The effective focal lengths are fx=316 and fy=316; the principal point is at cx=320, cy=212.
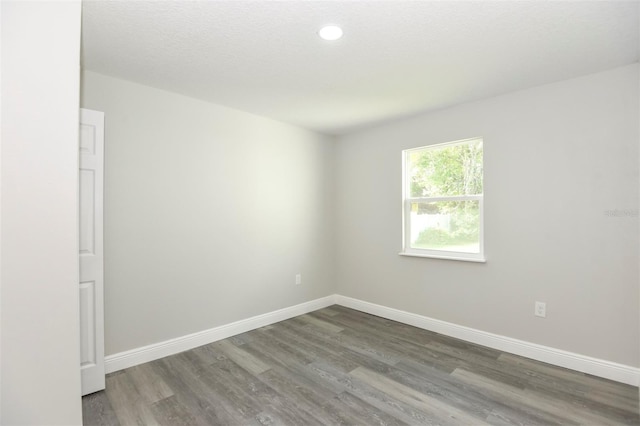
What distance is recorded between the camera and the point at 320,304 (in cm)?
430

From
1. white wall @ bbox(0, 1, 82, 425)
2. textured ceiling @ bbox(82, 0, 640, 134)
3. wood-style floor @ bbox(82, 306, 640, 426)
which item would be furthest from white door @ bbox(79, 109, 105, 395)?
white wall @ bbox(0, 1, 82, 425)

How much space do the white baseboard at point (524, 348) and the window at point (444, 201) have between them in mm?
727

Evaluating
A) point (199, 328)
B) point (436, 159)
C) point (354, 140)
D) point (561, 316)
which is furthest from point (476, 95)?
point (199, 328)

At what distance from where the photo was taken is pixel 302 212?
4.11 m

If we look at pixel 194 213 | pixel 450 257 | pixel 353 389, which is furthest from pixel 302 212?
pixel 353 389

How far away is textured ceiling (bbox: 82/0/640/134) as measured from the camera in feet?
5.74

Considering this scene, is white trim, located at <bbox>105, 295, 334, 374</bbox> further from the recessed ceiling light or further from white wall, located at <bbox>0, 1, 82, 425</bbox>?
the recessed ceiling light

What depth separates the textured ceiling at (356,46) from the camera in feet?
5.74

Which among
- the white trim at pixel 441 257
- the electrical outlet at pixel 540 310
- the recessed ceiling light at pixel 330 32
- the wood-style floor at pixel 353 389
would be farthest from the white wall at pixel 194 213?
the electrical outlet at pixel 540 310

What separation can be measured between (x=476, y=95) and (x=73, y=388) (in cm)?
353

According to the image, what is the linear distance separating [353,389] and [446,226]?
1.99 meters

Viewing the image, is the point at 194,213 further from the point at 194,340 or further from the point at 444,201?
the point at 444,201

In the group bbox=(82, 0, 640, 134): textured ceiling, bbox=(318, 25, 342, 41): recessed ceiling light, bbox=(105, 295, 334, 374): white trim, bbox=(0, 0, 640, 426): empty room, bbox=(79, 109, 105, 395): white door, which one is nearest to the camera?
bbox=(0, 0, 640, 426): empty room

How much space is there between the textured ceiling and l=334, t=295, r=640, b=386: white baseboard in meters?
2.28
